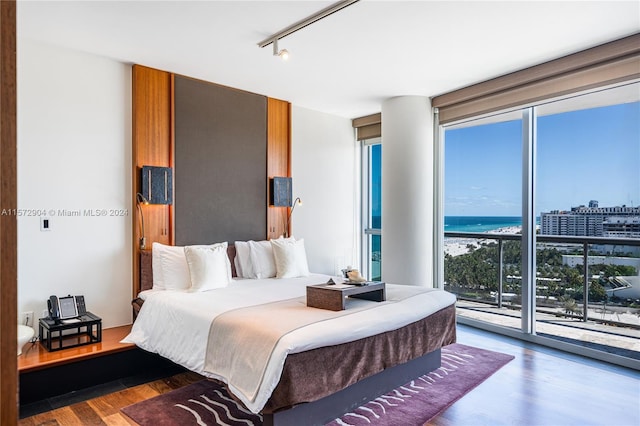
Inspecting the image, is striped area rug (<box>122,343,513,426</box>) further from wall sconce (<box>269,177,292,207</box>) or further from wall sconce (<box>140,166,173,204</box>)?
wall sconce (<box>269,177,292,207</box>)

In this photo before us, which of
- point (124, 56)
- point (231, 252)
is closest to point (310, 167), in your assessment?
point (231, 252)

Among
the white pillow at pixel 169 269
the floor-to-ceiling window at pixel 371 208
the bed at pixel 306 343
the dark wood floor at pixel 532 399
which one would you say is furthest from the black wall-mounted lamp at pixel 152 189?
the floor-to-ceiling window at pixel 371 208

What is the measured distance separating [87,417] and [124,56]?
113 inches

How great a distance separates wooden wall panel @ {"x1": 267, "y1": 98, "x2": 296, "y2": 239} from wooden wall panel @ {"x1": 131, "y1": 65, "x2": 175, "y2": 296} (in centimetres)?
123

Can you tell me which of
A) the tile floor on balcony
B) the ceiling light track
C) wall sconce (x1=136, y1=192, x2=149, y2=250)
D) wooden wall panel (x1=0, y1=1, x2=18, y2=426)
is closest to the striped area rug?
the tile floor on balcony

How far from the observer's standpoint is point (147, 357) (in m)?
3.29

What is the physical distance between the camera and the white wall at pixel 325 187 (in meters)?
5.27

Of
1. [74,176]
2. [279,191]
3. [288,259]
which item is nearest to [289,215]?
[279,191]

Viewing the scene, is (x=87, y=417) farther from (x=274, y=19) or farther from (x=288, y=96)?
(x=288, y=96)

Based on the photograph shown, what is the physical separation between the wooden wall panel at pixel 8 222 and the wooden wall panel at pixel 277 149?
4123mm

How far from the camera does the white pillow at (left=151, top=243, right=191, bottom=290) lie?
3.48 m

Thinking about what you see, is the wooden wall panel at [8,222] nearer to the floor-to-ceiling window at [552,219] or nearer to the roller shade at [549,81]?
the roller shade at [549,81]

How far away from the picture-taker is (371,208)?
6.11 meters

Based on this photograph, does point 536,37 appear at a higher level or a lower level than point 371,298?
higher
